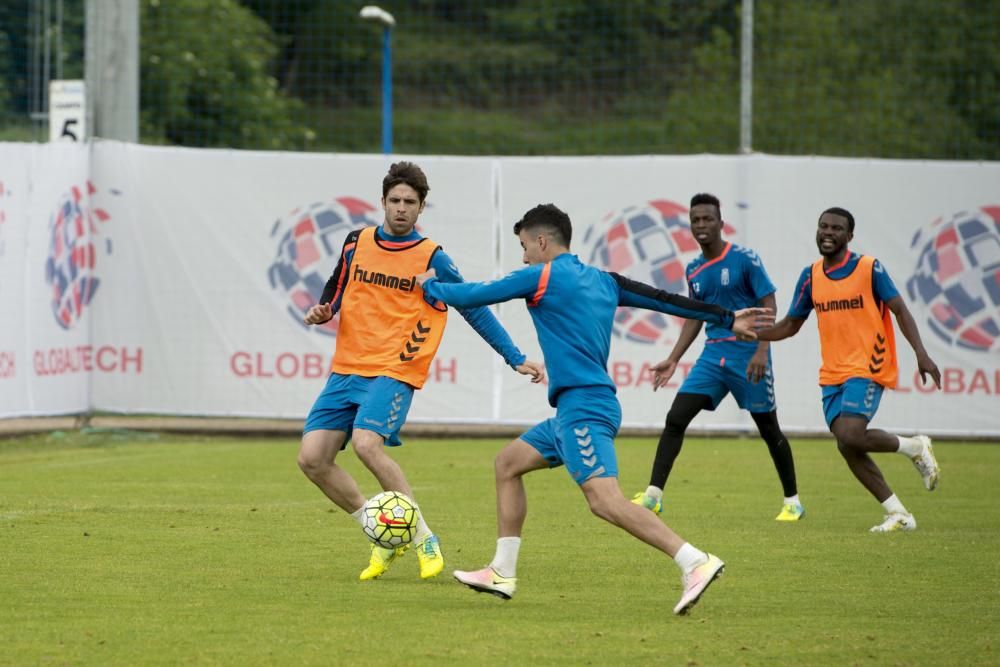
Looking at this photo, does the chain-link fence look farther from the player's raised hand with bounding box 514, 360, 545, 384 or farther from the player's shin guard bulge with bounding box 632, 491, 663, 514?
the player's raised hand with bounding box 514, 360, 545, 384

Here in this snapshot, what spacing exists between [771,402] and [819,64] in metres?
26.9

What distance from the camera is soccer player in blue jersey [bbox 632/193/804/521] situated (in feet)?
38.9

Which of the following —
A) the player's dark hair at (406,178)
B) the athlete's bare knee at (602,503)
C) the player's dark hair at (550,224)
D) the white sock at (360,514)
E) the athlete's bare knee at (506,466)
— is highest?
the player's dark hair at (406,178)

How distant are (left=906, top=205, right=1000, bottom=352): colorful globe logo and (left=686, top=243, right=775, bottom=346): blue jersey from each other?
6033 millimetres

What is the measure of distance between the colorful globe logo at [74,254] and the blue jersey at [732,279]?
7.91 metres

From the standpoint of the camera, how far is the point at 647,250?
1773cm

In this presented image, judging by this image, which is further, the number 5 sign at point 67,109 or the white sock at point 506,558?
the number 5 sign at point 67,109

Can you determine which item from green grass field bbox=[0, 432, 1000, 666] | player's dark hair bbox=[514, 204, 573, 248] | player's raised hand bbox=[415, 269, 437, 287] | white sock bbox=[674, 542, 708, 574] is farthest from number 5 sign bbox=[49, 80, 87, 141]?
white sock bbox=[674, 542, 708, 574]

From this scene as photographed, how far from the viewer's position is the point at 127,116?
19234 millimetres

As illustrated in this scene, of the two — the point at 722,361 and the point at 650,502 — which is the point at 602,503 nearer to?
the point at 650,502

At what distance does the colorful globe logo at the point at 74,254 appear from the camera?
17203 millimetres

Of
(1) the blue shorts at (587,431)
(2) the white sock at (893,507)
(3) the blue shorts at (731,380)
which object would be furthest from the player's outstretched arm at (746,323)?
(3) the blue shorts at (731,380)

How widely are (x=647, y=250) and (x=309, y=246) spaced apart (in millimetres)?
3750

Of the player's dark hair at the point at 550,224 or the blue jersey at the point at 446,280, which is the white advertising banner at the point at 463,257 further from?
the player's dark hair at the point at 550,224
